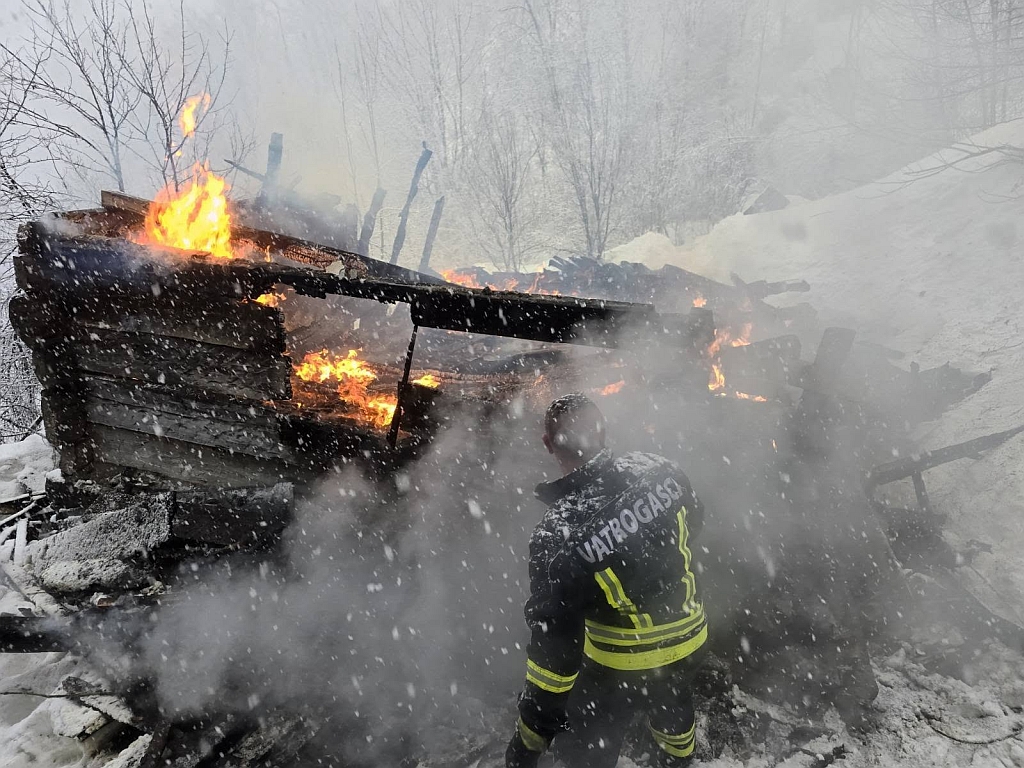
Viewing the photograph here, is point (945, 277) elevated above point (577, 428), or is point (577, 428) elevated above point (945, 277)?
point (945, 277)

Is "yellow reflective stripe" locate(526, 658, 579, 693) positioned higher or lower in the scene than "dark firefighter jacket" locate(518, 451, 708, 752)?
lower

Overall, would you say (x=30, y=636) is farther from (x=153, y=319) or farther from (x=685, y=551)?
(x=685, y=551)

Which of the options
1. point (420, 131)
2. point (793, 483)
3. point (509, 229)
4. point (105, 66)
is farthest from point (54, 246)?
point (420, 131)

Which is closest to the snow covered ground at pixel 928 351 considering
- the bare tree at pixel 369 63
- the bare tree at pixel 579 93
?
the bare tree at pixel 579 93

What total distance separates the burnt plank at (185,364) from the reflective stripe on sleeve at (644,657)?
11.4 feet

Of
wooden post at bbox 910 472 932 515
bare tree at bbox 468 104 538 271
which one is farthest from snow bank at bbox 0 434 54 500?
bare tree at bbox 468 104 538 271

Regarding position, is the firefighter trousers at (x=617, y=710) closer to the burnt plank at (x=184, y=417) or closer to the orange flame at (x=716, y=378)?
the burnt plank at (x=184, y=417)

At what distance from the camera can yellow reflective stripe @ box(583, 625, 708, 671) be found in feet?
10.3

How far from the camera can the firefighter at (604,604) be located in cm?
301

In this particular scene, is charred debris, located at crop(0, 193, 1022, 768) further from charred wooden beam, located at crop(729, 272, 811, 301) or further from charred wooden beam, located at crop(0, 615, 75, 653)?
charred wooden beam, located at crop(729, 272, 811, 301)

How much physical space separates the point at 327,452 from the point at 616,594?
310 cm

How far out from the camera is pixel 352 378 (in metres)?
6.33

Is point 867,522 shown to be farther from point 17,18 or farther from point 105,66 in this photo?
point 17,18

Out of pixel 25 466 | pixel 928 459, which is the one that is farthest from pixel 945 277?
pixel 25 466
